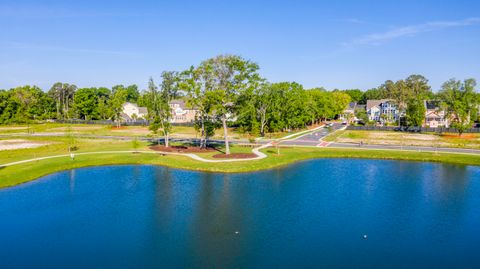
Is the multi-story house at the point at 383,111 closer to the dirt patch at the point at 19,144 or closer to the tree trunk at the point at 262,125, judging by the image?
the tree trunk at the point at 262,125

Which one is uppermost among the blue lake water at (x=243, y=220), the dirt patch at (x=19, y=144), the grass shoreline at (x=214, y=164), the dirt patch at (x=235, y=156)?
the dirt patch at (x=19, y=144)

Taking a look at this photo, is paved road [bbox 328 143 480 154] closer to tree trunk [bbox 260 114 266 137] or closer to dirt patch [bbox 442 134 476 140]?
tree trunk [bbox 260 114 266 137]

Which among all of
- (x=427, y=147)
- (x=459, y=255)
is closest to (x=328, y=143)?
(x=427, y=147)

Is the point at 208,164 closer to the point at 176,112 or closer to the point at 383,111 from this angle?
the point at 176,112

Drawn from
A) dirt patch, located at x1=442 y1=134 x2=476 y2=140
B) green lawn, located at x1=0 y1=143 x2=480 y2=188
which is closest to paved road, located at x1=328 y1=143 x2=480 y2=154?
green lawn, located at x1=0 y1=143 x2=480 y2=188

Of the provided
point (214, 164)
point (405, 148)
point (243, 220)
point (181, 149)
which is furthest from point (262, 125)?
point (243, 220)

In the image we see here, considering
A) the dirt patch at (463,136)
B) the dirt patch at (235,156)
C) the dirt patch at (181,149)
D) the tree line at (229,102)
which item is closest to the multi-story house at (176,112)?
the tree line at (229,102)
